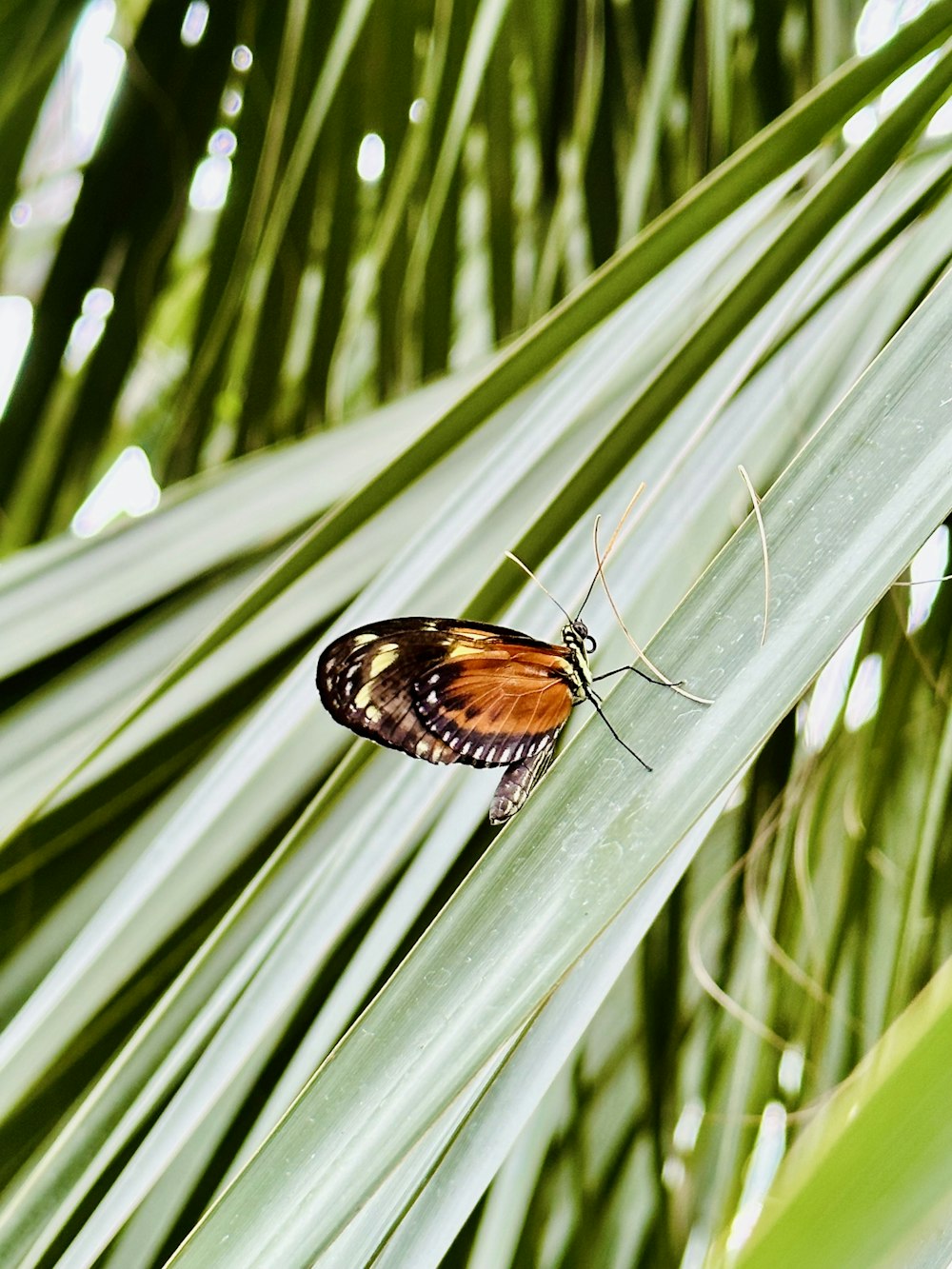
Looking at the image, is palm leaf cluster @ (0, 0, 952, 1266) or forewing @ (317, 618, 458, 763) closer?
palm leaf cluster @ (0, 0, 952, 1266)

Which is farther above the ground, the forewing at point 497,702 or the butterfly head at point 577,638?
the butterfly head at point 577,638

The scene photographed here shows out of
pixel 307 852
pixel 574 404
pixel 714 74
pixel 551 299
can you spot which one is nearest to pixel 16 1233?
pixel 307 852

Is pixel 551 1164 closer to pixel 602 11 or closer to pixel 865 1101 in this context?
pixel 865 1101

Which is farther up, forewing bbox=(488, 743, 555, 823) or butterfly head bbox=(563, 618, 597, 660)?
butterfly head bbox=(563, 618, 597, 660)

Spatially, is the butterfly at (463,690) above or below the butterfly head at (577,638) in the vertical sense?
below

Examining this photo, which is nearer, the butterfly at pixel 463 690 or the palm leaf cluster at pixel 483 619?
the palm leaf cluster at pixel 483 619
